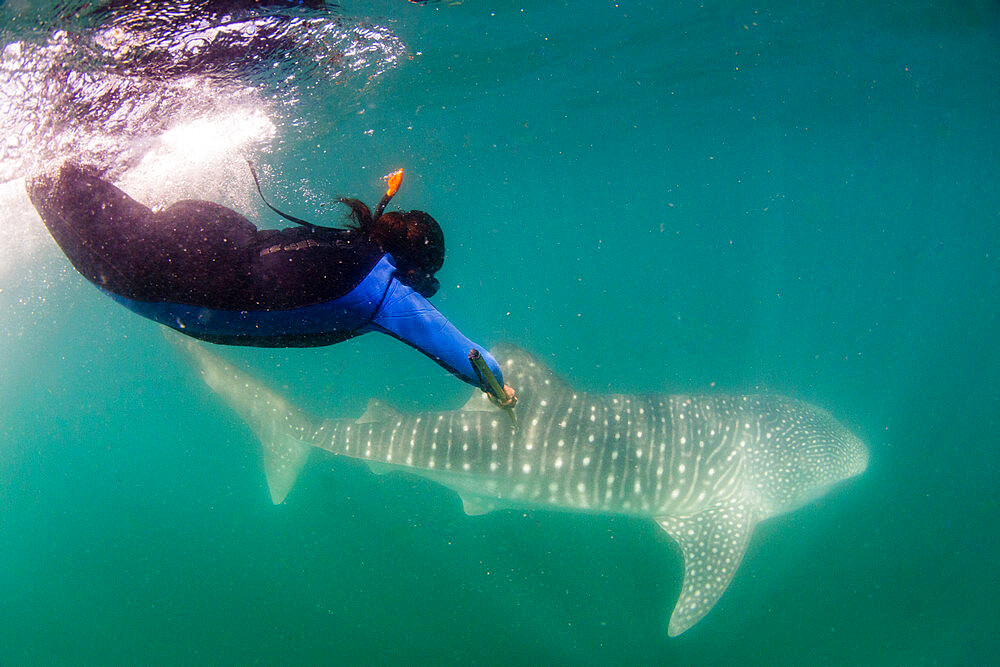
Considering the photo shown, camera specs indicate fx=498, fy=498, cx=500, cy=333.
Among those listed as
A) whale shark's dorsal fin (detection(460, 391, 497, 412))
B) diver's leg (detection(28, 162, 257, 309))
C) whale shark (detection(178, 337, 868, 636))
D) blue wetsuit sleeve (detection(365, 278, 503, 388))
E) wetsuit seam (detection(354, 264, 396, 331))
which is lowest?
whale shark (detection(178, 337, 868, 636))

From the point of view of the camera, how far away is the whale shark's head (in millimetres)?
6695

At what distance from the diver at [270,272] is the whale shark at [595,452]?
10.0ft

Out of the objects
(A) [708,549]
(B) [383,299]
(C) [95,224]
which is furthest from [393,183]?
(A) [708,549]

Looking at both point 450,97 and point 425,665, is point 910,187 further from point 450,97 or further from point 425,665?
point 425,665

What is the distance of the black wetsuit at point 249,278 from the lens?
9.11 feet

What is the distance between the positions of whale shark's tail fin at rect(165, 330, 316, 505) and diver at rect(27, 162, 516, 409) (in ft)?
8.64

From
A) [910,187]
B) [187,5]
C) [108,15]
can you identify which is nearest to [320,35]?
[187,5]

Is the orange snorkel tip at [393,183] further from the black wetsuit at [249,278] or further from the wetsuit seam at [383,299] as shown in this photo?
the wetsuit seam at [383,299]

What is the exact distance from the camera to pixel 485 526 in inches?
329

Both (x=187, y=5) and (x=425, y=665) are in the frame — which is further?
(x=425, y=665)

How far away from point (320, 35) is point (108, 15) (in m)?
3.22

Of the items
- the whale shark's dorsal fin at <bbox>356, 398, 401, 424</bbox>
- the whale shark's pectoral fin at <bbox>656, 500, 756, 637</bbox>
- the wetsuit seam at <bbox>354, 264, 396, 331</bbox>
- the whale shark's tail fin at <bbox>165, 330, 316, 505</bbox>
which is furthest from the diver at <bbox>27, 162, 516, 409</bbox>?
the whale shark's pectoral fin at <bbox>656, 500, 756, 637</bbox>

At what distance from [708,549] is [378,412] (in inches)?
178

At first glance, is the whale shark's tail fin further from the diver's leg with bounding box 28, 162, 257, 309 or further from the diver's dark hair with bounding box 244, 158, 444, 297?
the diver's dark hair with bounding box 244, 158, 444, 297
